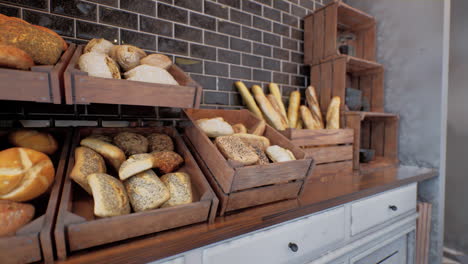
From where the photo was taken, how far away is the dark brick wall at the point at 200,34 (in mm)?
1134

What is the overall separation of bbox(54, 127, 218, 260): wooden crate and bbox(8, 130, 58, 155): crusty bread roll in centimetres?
7

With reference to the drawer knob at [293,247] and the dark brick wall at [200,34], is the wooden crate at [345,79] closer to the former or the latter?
the dark brick wall at [200,34]

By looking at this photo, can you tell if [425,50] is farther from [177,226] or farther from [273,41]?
[177,226]

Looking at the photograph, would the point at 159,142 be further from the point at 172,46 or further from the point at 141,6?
the point at 141,6

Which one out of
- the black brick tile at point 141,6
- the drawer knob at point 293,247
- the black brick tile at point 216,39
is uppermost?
the black brick tile at point 141,6

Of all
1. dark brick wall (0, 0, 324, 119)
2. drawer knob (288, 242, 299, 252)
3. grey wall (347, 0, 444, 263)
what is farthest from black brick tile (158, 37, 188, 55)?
grey wall (347, 0, 444, 263)

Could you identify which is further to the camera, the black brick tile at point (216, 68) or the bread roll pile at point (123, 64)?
the black brick tile at point (216, 68)

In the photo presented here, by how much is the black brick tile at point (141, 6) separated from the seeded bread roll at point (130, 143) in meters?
0.77

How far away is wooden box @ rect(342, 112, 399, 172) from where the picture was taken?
1.78 meters

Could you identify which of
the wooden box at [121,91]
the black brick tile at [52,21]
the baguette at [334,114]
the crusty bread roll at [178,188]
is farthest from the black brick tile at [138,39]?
the baguette at [334,114]

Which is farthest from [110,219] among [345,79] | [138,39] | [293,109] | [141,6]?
[345,79]

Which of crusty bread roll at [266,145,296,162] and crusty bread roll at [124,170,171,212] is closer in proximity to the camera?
crusty bread roll at [124,170,171,212]

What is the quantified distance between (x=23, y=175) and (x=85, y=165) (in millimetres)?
134

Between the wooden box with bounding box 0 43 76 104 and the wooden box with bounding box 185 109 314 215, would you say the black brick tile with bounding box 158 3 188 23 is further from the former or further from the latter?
the wooden box with bounding box 0 43 76 104
